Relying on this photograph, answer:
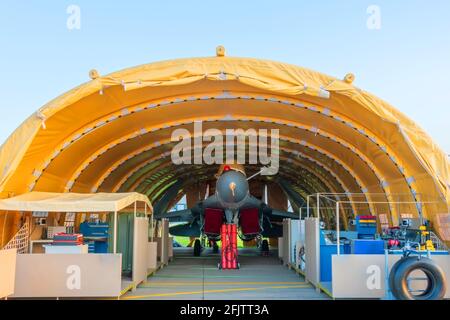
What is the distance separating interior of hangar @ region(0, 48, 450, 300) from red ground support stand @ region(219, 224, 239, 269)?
1.28 m

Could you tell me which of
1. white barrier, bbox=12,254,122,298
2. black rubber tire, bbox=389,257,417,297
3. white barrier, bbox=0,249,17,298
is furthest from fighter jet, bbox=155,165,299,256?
white barrier, bbox=0,249,17,298

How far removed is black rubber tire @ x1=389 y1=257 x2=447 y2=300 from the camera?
7914 mm

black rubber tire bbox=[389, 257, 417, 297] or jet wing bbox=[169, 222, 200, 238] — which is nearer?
black rubber tire bbox=[389, 257, 417, 297]

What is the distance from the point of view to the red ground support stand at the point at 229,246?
1491 cm

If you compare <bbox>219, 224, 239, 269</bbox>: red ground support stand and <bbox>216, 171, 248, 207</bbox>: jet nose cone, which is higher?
<bbox>216, 171, 248, 207</bbox>: jet nose cone

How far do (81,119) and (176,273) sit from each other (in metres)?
5.39

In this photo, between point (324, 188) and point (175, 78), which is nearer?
point (175, 78)

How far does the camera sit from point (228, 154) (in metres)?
21.2

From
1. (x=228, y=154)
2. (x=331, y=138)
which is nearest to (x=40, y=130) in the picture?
(x=331, y=138)

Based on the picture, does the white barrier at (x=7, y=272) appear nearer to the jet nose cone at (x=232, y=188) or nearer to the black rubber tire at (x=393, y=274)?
the black rubber tire at (x=393, y=274)

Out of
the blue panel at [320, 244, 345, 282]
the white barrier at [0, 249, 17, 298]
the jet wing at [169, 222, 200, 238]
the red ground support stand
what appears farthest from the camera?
the jet wing at [169, 222, 200, 238]

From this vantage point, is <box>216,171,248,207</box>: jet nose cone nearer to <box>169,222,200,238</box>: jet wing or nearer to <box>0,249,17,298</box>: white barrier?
<box>0,249,17,298</box>: white barrier

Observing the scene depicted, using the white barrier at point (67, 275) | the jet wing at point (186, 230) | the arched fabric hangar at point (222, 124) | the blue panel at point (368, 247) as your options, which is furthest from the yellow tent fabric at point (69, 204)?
the jet wing at point (186, 230)

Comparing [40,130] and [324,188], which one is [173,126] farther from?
[324,188]
